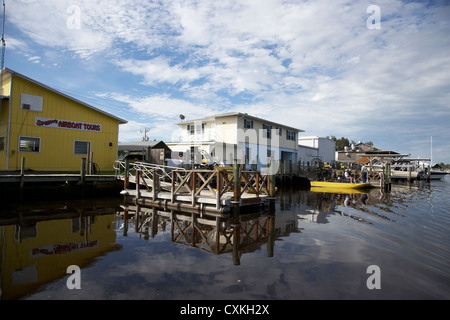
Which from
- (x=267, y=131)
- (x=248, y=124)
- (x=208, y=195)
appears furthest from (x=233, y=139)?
(x=208, y=195)

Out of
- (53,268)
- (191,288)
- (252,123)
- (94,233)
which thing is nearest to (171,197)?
(94,233)

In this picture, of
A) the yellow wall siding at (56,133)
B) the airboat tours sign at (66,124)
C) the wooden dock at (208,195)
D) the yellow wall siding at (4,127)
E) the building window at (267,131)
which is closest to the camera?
the wooden dock at (208,195)

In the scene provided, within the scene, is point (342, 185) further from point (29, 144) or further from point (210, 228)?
point (29, 144)

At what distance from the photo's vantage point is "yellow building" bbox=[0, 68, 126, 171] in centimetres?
1670

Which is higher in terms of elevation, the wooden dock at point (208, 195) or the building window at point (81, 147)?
the building window at point (81, 147)

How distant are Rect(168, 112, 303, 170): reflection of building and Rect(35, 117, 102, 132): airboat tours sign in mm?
8075

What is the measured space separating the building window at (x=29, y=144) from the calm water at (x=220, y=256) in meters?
7.26

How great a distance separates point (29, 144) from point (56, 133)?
5.64ft

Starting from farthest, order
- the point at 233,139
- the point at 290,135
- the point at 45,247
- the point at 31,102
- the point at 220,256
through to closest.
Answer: the point at 290,135, the point at 233,139, the point at 31,102, the point at 45,247, the point at 220,256

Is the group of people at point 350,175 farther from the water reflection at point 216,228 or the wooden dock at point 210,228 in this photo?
the wooden dock at point 210,228

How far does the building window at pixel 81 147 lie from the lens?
19.1 meters

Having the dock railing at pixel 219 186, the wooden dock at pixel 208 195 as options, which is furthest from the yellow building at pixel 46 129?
the dock railing at pixel 219 186

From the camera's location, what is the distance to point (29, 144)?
1719 centimetres

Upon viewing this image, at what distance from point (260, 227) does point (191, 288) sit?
5.15 metres
